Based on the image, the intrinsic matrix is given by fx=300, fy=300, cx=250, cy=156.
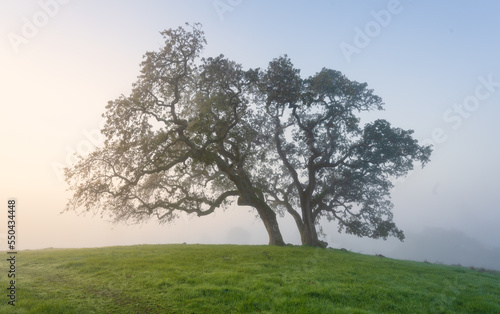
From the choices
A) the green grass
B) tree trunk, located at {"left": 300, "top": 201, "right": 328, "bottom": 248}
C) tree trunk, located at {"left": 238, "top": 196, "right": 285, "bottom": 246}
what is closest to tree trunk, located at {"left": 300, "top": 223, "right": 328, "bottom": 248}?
tree trunk, located at {"left": 300, "top": 201, "right": 328, "bottom": 248}

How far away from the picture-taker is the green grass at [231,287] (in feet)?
33.7

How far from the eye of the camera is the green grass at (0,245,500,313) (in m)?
10.3

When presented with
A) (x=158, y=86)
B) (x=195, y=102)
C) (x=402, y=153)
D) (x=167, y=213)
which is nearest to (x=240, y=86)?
(x=195, y=102)

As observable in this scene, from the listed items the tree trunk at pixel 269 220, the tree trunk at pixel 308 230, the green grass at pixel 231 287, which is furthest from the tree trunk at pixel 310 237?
the green grass at pixel 231 287

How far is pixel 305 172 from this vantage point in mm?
36125

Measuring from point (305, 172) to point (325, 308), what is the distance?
26550 millimetres

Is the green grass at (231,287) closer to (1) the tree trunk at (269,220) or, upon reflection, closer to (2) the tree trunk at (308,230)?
(1) the tree trunk at (269,220)

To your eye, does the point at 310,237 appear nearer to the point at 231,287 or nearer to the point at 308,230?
the point at 308,230

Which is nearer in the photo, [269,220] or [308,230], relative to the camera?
[269,220]

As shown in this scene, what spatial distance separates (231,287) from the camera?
11719mm

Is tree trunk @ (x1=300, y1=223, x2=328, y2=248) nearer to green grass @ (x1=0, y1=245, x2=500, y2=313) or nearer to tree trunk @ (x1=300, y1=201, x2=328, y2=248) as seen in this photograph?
tree trunk @ (x1=300, y1=201, x2=328, y2=248)

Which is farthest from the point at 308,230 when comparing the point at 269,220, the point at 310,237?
the point at 269,220

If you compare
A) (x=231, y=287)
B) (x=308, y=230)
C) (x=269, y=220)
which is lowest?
(x=231, y=287)

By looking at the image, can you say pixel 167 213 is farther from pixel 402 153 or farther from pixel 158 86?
pixel 402 153
